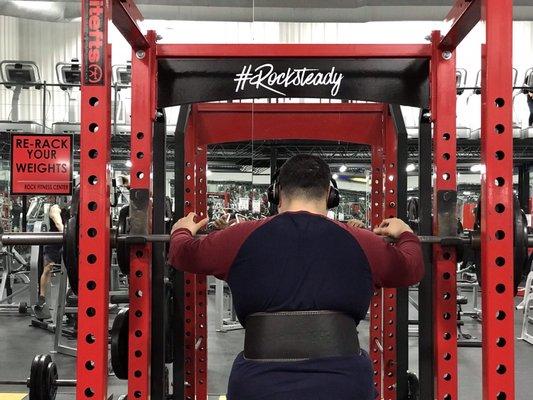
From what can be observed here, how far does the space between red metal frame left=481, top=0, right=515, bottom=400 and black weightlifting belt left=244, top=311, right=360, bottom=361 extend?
0.49 meters

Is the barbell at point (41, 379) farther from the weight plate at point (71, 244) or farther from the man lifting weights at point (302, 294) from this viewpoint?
the man lifting weights at point (302, 294)

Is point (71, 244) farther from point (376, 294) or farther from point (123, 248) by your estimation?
point (376, 294)

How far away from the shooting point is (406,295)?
9.16 feet

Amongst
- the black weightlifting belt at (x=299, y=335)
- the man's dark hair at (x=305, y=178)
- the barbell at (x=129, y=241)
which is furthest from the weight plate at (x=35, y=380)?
the man's dark hair at (x=305, y=178)

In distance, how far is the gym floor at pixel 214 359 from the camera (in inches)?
174

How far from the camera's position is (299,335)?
1463 mm

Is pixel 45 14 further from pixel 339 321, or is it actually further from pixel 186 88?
pixel 339 321

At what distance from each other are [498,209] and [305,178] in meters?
0.61

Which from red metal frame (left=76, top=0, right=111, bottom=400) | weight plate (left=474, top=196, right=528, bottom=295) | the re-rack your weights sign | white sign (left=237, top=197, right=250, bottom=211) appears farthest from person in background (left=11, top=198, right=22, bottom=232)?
weight plate (left=474, top=196, right=528, bottom=295)

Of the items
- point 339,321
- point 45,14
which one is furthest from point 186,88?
point 45,14

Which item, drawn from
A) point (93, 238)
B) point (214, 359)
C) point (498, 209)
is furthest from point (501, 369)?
point (214, 359)

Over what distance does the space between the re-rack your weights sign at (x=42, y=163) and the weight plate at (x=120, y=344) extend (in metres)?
2.80

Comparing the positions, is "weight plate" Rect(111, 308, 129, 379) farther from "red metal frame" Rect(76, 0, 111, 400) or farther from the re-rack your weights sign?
the re-rack your weights sign

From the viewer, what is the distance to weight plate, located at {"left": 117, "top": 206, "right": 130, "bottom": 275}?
2.08 metres
